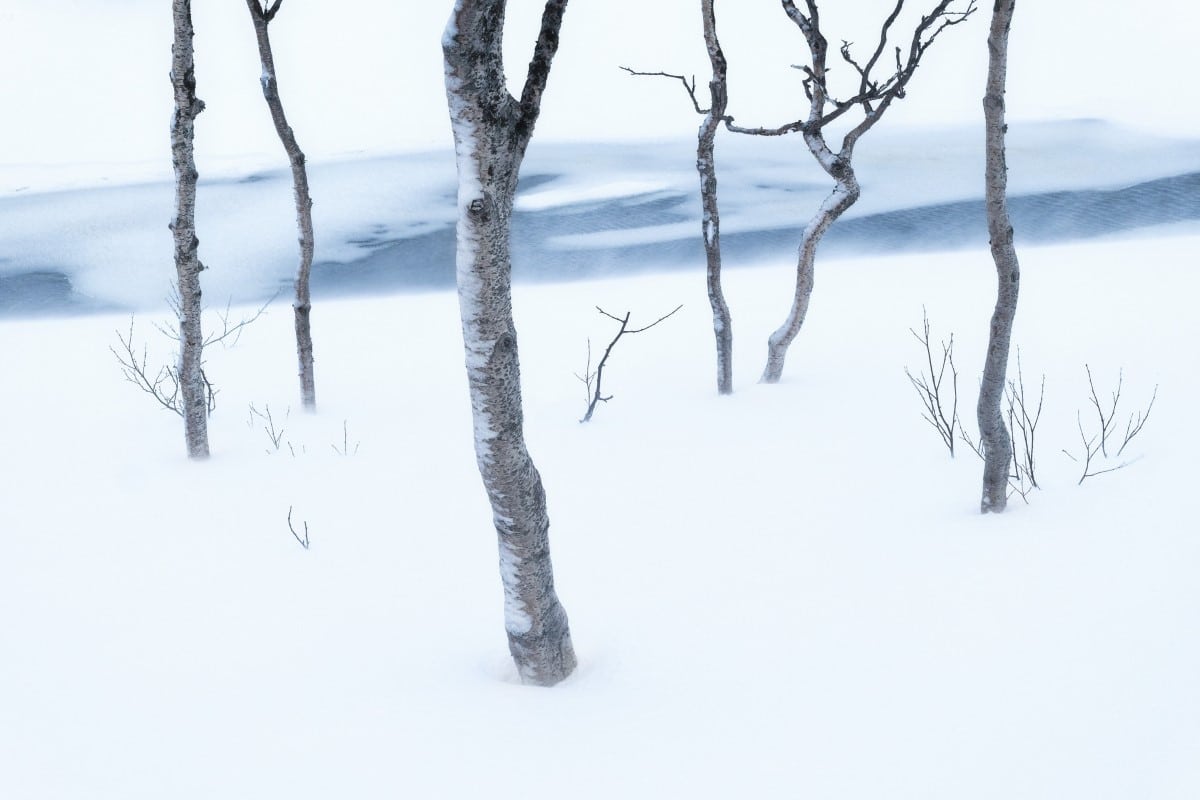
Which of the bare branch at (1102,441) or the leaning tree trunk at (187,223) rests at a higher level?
the leaning tree trunk at (187,223)

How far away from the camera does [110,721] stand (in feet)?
10.7

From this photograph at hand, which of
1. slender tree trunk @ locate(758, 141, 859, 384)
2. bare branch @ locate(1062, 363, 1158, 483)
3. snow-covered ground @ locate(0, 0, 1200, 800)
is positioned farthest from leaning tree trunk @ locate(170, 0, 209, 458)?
bare branch @ locate(1062, 363, 1158, 483)

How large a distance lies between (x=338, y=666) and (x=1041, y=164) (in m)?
18.1

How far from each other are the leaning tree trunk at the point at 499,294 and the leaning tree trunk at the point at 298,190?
15.5 feet

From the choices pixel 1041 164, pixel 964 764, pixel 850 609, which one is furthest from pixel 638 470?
pixel 1041 164

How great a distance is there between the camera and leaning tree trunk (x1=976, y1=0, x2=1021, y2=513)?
416 cm

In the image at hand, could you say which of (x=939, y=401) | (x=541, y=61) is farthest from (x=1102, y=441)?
(x=541, y=61)

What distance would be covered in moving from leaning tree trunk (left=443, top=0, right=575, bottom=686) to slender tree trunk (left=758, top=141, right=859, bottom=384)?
452 centimetres

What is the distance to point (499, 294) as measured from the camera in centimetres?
302

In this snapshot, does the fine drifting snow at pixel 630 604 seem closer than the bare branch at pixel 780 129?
Yes

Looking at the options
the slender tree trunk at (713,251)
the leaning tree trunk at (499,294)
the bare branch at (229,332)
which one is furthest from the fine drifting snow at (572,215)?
the leaning tree trunk at (499,294)

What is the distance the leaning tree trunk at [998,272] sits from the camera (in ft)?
13.6

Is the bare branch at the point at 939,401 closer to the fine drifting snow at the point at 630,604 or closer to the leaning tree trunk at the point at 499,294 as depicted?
the fine drifting snow at the point at 630,604

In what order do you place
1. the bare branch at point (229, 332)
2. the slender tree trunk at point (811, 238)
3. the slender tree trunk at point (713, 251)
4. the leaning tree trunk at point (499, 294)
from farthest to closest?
the bare branch at point (229, 332) → the slender tree trunk at point (713, 251) → the slender tree trunk at point (811, 238) → the leaning tree trunk at point (499, 294)
